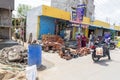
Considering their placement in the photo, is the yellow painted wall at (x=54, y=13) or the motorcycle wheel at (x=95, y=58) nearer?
the motorcycle wheel at (x=95, y=58)

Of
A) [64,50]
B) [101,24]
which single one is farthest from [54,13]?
[101,24]

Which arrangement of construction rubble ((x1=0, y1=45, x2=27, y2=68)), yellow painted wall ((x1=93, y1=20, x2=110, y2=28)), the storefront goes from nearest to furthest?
construction rubble ((x1=0, y1=45, x2=27, y2=68)) → the storefront → yellow painted wall ((x1=93, y1=20, x2=110, y2=28))

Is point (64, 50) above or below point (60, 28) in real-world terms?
below

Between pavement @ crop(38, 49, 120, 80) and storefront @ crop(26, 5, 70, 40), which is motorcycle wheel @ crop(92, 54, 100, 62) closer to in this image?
pavement @ crop(38, 49, 120, 80)

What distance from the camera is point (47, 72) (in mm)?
8539

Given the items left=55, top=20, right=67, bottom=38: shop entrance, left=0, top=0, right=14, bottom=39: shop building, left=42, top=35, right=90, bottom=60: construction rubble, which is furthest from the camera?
left=55, top=20, right=67, bottom=38: shop entrance

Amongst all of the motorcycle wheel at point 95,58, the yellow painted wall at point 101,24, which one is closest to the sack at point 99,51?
A: the motorcycle wheel at point 95,58

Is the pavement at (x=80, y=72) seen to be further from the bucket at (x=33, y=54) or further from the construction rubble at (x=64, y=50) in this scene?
the construction rubble at (x=64, y=50)

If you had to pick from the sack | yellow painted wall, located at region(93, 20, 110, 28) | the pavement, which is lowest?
the pavement

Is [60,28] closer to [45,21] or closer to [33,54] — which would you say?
[45,21]

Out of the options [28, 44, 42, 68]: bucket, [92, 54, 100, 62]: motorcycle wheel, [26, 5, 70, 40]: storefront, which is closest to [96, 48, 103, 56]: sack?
[92, 54, 100, 62]: motorcycle wheel

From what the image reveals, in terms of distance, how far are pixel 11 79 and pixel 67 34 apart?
641 inches

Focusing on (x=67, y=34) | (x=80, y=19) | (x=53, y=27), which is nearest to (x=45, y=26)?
→ (x=53, y=27)

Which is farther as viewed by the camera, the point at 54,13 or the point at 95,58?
the point at 54,13
